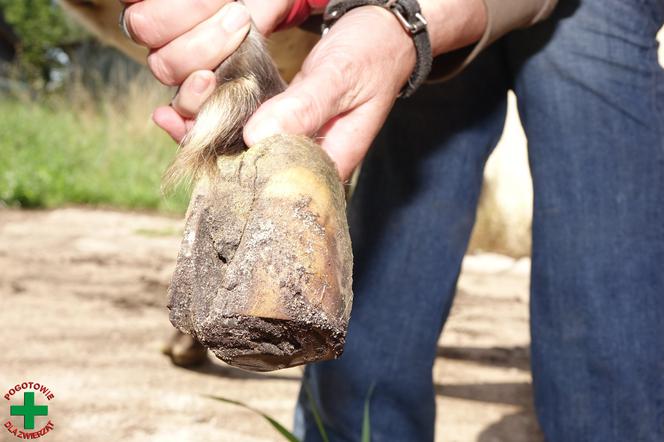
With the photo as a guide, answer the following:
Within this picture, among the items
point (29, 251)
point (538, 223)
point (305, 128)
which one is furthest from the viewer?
point (29, 251)

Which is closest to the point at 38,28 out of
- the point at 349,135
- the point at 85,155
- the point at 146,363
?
the point at 85,155

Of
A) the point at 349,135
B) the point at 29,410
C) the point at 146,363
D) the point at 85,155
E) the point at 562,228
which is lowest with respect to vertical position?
the point at 85,155

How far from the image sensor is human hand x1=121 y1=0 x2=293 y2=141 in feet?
3.36

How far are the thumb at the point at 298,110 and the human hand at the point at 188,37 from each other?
0.12m

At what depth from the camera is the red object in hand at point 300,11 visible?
1.22 meters

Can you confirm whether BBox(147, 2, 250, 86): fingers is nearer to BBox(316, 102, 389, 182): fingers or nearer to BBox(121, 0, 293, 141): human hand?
BBox(121, 0, 293, 141): human hand

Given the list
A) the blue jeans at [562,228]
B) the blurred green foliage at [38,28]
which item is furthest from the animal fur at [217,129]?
the blurred green foliage at [38,28]

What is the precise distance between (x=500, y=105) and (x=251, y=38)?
2.62 ft

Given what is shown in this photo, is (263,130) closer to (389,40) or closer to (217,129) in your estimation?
(217,129)

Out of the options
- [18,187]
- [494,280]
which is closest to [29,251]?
[18,187]

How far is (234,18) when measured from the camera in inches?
40.6

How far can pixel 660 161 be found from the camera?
4.63 feet

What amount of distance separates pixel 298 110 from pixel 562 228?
2.35 ft

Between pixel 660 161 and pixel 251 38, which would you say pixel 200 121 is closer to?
pixel 251 38
